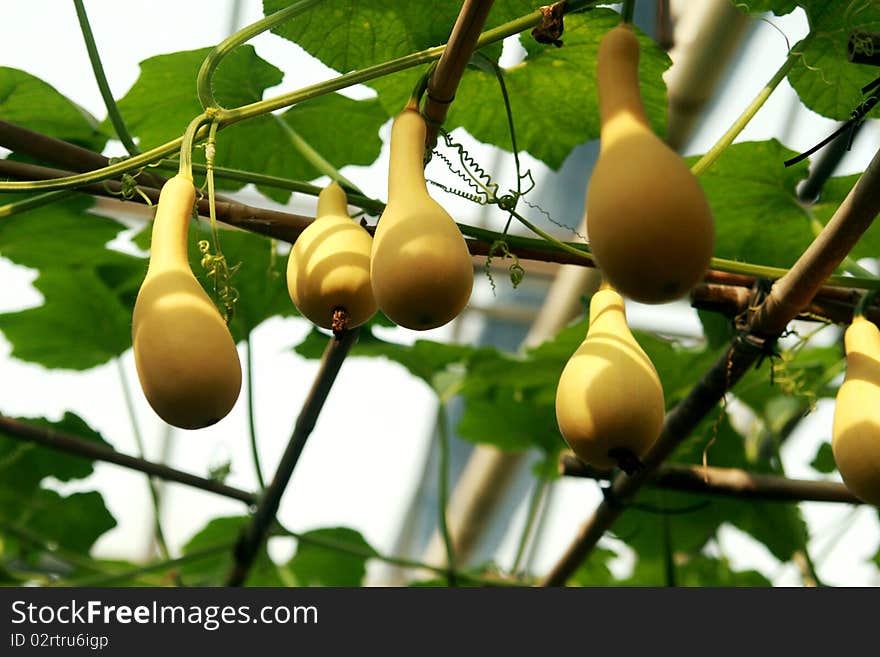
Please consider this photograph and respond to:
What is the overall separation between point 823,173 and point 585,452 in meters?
1.20

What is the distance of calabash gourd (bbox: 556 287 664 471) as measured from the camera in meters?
0.46

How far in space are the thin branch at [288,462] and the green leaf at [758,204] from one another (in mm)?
384

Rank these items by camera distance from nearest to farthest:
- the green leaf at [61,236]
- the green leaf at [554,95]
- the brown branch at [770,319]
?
1. the brown branch at [770,319]
2. the green leaf at [554,95]
3. the green leaf at [61,236]

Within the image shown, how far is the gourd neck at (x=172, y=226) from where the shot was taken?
0.47m

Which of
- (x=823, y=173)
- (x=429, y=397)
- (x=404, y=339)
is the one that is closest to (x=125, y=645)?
A: (x=823, y=173)

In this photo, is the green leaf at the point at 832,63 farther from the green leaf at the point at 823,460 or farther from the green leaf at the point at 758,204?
the green leaf at the point at 823,460

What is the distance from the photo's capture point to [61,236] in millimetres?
1169

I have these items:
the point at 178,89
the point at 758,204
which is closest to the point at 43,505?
the point at 178,89

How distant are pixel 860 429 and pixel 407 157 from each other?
10.9 inches

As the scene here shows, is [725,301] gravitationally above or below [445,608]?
above

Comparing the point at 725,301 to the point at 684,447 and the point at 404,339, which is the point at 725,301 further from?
the point at 404,339

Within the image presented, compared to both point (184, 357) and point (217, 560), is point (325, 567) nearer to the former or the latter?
point (217, 560)

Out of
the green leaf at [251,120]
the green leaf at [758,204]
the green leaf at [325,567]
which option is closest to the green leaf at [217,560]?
the green leaf at [325,567]

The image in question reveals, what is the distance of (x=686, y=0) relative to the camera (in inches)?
64.2
